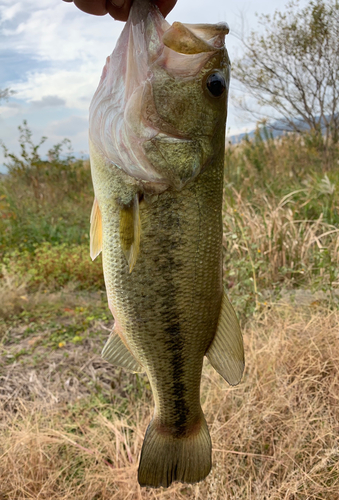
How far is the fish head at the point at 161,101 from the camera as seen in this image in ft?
3.99

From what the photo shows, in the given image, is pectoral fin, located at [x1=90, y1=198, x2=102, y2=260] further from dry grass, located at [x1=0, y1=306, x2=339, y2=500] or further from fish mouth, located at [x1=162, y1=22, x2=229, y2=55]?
dry grass, located at [x1=0, y1=306, x2=339, y2=500]

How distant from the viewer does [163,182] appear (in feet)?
4.06

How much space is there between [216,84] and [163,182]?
0.34 metres

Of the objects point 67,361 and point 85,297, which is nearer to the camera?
point 67,361

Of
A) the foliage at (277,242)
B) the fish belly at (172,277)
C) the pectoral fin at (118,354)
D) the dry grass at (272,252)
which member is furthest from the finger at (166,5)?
the dry grass at (272,252)

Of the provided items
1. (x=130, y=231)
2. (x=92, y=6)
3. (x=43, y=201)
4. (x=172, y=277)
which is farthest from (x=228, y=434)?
(x=43, y=201)

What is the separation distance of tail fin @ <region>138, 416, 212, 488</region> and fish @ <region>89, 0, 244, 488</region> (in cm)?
31

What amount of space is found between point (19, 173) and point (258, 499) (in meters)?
9.10

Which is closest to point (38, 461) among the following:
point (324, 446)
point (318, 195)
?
point (324, 446)

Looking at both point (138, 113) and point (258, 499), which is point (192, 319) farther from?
point (258, 499)

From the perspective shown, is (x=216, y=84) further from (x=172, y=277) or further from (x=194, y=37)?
(x=172, y=277)

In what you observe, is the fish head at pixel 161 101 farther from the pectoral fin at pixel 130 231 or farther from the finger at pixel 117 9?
the finger at pixel 117 9

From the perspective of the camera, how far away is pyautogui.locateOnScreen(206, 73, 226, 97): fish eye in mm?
1236

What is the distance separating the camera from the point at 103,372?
3.74 metres
